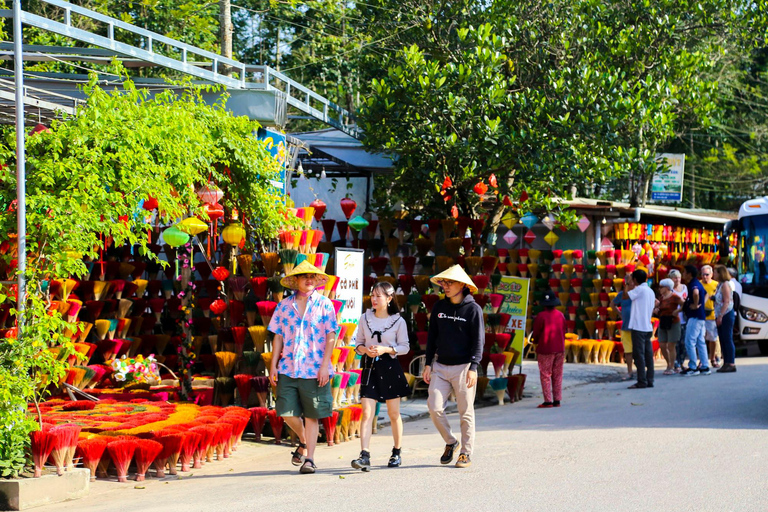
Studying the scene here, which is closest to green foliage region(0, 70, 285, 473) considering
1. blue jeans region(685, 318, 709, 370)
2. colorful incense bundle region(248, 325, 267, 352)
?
colorful incense bundle region(248, 325, 267, 352)

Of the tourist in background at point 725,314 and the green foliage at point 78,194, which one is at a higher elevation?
the green foliage at point 78,194

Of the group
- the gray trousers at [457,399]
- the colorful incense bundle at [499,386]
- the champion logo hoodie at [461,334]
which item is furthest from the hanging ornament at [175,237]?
the colorful incense bundle at [499,386]

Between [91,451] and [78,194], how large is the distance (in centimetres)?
223

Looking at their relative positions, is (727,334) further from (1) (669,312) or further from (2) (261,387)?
(2) (261,387)

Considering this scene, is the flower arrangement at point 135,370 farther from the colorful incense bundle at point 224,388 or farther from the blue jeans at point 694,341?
the blue jeans at point 694,341

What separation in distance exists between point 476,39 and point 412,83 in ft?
4.98

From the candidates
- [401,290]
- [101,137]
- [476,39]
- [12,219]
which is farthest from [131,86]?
[476,39]

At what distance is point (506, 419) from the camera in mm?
11242

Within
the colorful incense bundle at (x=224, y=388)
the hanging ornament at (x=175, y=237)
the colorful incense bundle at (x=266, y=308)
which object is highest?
the hanging ornament at (x=175, y=237)

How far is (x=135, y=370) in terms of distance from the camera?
1138 cm

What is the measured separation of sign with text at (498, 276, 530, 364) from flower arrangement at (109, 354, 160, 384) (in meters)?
5.49

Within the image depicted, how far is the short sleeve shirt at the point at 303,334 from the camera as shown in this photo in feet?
25.7

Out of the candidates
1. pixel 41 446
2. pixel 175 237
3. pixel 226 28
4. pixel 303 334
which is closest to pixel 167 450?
pixel 41 446

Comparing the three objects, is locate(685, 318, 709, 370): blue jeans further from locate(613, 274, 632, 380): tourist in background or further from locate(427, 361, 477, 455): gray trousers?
locate(427, 361, 477, 455): gray trousers
